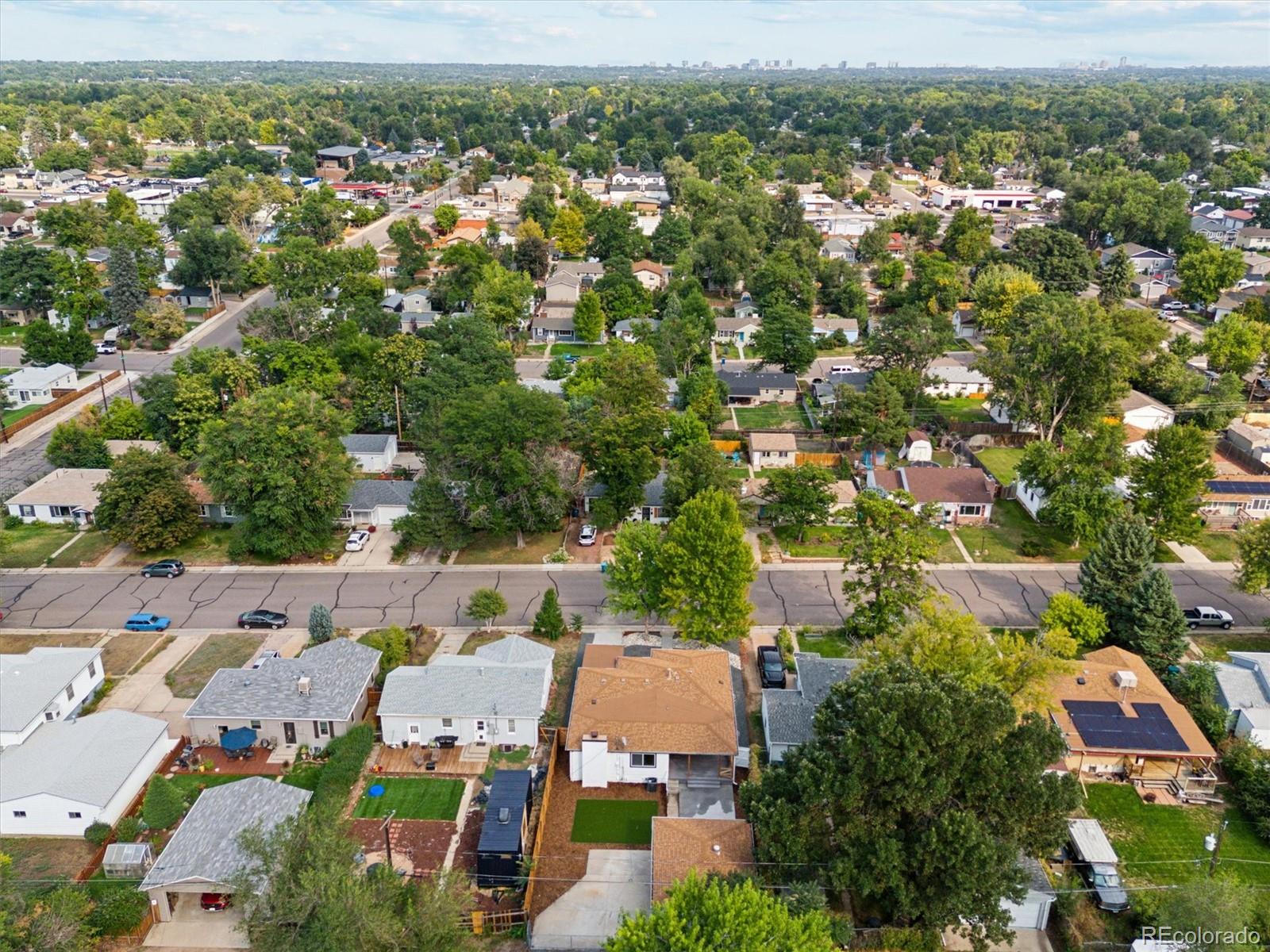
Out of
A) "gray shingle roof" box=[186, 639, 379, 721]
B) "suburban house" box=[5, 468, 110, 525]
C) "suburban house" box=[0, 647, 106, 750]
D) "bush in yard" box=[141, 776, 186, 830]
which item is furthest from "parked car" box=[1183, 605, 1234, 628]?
"suburban house" box=[5, 468, 110, 525]

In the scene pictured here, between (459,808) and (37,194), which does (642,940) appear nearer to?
(459,808)

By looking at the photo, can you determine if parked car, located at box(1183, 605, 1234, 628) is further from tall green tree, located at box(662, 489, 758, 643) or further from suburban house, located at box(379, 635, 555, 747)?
suburban house, located at box(379, 635, 555, 747)

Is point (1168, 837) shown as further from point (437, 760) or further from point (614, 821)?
point (437, 760)

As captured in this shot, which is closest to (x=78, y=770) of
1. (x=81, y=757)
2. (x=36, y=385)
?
(x=81, y=757)

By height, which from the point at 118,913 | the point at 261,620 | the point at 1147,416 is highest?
the point at 1147,416

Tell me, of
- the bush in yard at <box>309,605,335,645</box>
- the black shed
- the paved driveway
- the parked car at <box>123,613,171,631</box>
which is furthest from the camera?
the parked car at <box>123,613,171,631</box>

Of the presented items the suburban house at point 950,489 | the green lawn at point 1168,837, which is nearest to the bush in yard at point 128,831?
the green lawn at point 1168,837
